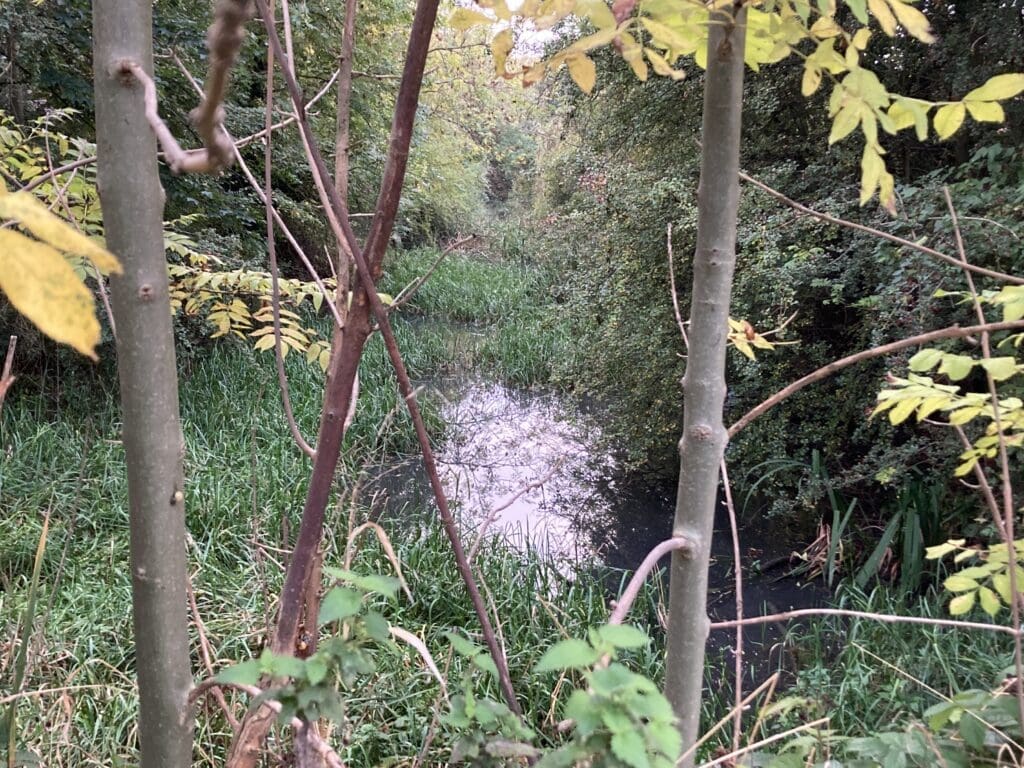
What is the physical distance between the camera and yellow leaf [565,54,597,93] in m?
0.81

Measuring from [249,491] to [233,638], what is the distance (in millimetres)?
1412

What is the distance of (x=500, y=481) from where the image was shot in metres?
4.80

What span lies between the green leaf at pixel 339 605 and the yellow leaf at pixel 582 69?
67 centimetres

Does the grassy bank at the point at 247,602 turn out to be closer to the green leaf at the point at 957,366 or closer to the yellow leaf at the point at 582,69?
the green leaf at the point at 957,366

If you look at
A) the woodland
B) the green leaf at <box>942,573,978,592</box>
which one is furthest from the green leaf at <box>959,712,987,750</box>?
the green leaf at <box>942,573,978,592</box>

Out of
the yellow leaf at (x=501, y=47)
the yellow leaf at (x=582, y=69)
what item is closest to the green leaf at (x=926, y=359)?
the yellow leaf at (x=582, y=69)

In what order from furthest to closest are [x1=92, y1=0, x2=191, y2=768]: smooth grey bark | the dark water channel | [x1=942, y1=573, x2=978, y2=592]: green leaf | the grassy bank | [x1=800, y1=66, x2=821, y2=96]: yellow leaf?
the dark water channel → the grassy bank → [x1=942, y1=573, x2=978, y2=592]: green leaf → [x1=800, y1=66, x2=821, y2=96]: yellow leaf → [x1=92, y1=0, x2=191, y2=768]: smooth grey bark

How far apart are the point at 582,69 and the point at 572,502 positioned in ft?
12.8

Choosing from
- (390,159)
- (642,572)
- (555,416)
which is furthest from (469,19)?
(555,416)

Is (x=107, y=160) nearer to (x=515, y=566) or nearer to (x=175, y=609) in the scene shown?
(x=175, y=609)

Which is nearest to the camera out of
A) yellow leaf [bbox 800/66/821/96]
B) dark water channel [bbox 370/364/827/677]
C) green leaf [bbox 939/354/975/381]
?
yellow leaf [bbox 800/66/821/96]

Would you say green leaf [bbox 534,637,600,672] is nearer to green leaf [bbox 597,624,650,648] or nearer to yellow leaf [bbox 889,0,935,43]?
green leaf [bbox 597,624,650,648]

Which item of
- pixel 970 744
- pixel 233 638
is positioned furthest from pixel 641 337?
pixel 970 744

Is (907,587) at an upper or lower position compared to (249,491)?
lower
